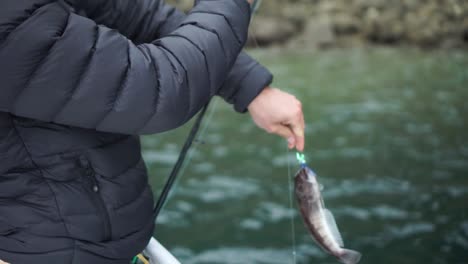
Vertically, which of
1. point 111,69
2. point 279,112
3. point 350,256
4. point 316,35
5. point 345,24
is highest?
point 111,69

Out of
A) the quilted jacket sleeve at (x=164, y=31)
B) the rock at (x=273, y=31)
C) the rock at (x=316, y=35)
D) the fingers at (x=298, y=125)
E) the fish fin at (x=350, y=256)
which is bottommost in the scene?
the rock at (x=273, y=31)

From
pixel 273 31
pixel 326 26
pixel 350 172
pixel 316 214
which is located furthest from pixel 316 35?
pixel 316 214

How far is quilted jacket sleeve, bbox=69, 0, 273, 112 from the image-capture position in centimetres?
201

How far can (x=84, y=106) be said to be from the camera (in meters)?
1.52

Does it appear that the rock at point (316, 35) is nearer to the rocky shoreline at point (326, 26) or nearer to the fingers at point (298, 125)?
the rocky shoreline at point (326, 26)

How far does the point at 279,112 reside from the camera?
204 cm

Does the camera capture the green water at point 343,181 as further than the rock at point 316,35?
No

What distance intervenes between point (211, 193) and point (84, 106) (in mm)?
4598

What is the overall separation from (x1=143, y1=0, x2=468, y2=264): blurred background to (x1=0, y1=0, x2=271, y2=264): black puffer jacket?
3.25ft

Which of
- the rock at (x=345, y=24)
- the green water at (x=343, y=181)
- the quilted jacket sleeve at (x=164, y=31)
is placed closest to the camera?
the quilted jacket sleeve at (x=164, y=31)

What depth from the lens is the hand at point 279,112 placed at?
204 cm

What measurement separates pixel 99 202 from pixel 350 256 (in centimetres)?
100

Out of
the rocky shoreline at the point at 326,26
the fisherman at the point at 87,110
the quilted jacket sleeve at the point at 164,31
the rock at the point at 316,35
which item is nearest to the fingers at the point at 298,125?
the quilted jacket sleeve at the point at 164,31

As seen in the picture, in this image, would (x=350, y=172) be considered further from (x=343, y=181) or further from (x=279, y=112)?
(x=279, y=112)
